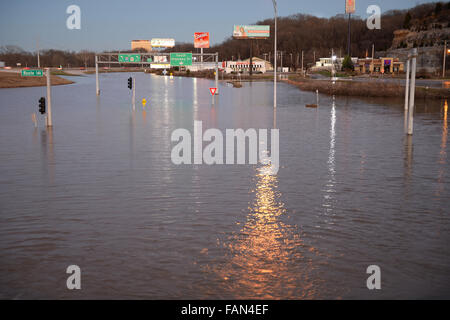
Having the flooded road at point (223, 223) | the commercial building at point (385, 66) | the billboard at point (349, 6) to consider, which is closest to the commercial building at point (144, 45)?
the billboard at point (349, 6)

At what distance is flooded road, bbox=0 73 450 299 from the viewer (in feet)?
23.6

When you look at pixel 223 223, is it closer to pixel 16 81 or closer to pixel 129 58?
pixel 129 58

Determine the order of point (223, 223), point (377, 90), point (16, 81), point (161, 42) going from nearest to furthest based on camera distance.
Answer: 1. point (223, 223)
2. point (377, 90)
3. point (16, 81)
4. point (161, 42)

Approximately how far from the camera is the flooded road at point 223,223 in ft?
23.6

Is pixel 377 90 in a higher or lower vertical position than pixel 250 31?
lower

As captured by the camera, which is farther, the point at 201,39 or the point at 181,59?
the point at 201,39

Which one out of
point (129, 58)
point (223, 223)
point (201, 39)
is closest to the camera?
point (223, 223)

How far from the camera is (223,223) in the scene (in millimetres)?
10086

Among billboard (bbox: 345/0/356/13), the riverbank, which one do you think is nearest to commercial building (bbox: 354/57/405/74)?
billboard (bbox: 345/0/356/13)

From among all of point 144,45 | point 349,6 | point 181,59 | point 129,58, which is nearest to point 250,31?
point 144,45

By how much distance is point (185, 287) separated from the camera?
7.03 metres

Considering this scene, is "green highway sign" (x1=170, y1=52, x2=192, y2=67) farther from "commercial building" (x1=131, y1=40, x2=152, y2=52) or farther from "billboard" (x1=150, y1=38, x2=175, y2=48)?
"billboard" (x1=150, y1=38, x2=175, y2=48)
